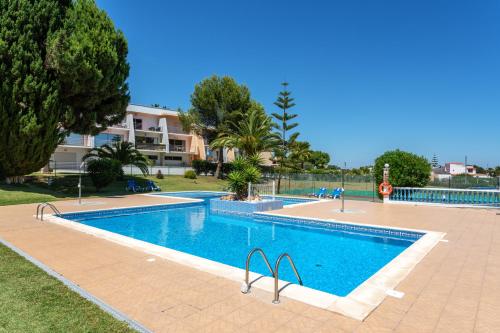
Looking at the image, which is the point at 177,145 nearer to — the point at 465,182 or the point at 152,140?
the point at 152,140

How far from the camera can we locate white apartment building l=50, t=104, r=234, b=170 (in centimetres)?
3344

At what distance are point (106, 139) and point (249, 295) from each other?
36158mm

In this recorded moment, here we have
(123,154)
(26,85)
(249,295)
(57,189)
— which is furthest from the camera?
(123,154)

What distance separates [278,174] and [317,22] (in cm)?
1109

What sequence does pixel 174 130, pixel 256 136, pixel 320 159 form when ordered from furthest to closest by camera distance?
pixel 320 159 → pixel 174 130 → pixel 256 136

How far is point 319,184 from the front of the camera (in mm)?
23359

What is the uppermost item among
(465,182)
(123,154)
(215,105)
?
(215,105)

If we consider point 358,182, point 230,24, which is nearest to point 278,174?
point 358,182

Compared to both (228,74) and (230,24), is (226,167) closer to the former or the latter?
(228,74)

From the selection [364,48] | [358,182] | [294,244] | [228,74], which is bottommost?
[294,244]

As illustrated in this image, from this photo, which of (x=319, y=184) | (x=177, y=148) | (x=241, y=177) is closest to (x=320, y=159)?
(x=177, y=148)

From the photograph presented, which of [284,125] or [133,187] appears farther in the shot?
[284,125]

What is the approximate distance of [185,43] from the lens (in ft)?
64.7

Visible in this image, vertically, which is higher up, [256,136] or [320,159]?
[320,159]
